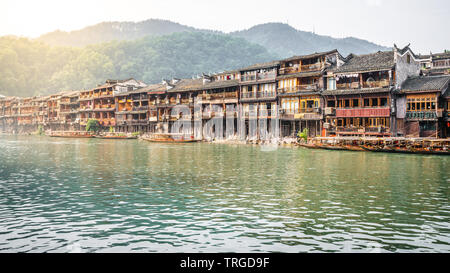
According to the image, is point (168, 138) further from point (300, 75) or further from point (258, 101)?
point (300, 75)

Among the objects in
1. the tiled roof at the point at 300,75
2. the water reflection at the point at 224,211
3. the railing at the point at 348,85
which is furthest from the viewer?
the tiled roof at the point at 300,75

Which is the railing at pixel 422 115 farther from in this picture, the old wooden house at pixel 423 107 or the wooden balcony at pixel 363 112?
the wooden balcony at pixel 363 112

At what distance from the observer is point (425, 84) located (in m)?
44.8

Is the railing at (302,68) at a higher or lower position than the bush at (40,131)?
higher

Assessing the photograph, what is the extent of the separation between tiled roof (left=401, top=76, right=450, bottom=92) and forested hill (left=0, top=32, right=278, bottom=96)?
360 ft

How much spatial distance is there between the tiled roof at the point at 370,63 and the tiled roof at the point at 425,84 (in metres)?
3.36

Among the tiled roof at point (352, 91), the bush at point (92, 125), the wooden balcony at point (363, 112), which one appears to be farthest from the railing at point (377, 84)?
the bush at point (92, 125)

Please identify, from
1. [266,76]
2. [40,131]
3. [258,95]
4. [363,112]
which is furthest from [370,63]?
[40,131]

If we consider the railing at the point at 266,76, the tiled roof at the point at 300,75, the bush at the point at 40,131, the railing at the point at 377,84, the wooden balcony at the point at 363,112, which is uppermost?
the railing at the point at 266,76

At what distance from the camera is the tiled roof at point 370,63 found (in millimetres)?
46344

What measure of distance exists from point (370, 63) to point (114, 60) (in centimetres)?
13734

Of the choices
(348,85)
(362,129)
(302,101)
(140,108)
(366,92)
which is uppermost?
(348,85)

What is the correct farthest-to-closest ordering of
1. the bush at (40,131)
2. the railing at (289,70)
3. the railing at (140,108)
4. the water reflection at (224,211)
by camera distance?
the bush at (40,131), the railing at (140,108), the railing at (289,70), the water reflection at (224,211)

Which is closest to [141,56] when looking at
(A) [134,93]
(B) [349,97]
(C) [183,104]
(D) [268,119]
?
(A) [134,93]
